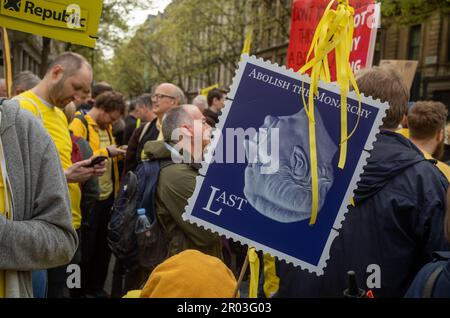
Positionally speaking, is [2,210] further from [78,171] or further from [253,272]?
[78,171]

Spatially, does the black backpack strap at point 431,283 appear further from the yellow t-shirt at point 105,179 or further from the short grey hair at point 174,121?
the yellow t-shirt at point 105,179

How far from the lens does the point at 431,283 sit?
1717 mm

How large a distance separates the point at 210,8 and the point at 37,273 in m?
27.7

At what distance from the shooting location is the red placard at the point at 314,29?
11.0ft

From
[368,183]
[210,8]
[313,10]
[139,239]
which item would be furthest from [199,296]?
[210,8]

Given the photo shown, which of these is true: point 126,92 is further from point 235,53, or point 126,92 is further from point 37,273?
point 37,273

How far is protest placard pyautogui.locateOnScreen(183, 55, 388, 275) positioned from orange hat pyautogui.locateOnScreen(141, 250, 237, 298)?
14 centimetres

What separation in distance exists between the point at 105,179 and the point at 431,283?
13.6 feet

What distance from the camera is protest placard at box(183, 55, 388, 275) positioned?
5.89ft

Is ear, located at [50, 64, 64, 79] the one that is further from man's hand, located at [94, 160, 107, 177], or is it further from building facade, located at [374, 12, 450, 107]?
building facade, located at [374, 12, 450, 107]

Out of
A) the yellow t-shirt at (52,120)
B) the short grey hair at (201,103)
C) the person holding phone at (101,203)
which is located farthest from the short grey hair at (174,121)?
the short grey hair at (201,103)

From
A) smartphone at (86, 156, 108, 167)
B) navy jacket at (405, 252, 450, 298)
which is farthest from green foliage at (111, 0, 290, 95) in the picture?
navy jacket at (405, 252, 450, 298)

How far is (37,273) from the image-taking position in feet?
7.34

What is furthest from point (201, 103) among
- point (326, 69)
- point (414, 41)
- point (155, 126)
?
point (414, 41)
